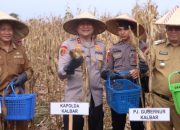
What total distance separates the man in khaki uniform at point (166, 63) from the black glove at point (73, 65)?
67cm

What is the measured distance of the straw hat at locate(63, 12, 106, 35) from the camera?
154 inches

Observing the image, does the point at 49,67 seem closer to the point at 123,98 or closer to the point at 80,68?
the point at 80,68

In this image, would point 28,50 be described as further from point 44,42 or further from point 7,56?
point 7,56

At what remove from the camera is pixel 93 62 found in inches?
156

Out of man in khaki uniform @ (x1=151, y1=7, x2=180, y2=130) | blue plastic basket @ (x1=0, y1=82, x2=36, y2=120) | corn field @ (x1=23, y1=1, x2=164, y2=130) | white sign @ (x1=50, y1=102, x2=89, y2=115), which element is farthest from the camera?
corn field @ (x1=23, y1=1, x2=164, y2=130)

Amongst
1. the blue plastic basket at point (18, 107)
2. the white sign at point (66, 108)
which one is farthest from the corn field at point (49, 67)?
the blue plastic basket at point (18, 107)

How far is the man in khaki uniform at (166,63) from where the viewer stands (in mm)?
3533

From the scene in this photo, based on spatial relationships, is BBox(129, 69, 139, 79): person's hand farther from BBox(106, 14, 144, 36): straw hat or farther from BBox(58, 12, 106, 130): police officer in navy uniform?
BBox(106, 14, 144, 36): straw hat

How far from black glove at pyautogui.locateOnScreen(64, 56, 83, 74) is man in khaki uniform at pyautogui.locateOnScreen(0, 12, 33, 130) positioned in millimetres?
475

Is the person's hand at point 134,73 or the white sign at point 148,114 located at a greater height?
the person's hand at point 134,73

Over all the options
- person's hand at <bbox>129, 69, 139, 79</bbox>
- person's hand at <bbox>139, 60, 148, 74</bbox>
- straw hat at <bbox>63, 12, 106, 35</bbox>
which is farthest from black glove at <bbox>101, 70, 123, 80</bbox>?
straw hat at <bbox>63, 12, 106, 35</bbox>

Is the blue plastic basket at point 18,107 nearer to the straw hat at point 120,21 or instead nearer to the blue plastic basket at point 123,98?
the blue plastic basket at point 123,98

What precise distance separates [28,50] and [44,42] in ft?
1.97

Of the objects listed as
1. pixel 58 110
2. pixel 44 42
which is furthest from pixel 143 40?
pixel 44 42
